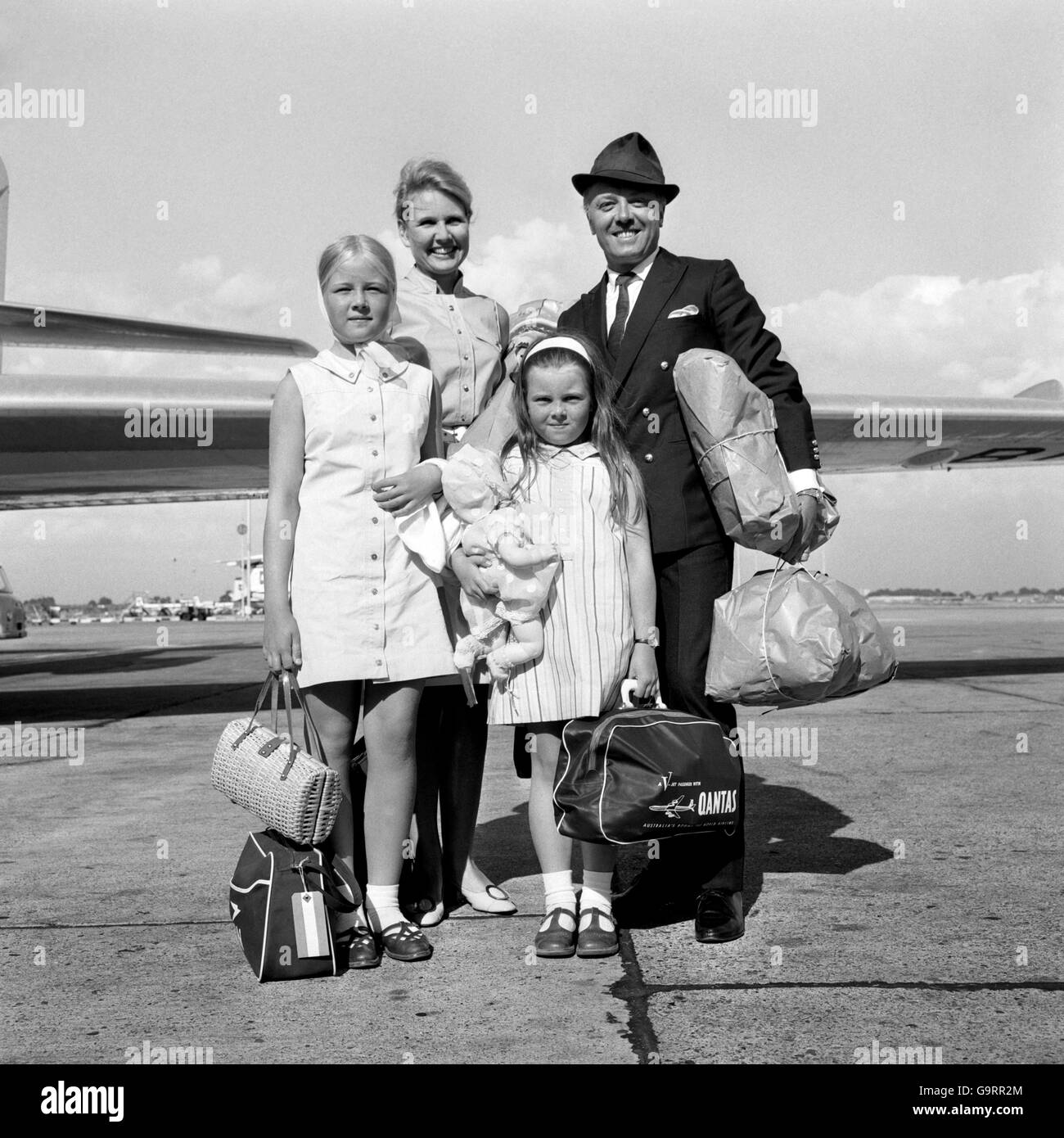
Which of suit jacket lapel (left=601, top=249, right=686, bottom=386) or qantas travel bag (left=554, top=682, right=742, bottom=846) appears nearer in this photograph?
qantas travel bag (left=554, top=682, right=742, bottom=846)

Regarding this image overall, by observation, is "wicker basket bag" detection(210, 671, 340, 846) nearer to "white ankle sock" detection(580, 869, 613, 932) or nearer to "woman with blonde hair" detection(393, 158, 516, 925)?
"woman with blonde hair" detection(393, 158, 516, 925)

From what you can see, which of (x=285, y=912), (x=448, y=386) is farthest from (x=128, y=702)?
(x=285, y=912)

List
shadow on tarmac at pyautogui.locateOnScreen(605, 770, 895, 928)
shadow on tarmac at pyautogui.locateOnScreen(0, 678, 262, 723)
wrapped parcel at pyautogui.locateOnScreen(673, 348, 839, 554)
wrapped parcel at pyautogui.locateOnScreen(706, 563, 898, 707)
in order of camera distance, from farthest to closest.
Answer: shadow on tarmac at pyautogui.locateOnScreen(0, 678, 262, 723), shadow on tarmac at pyautogui.locateOnScreen(605, 770, 895, 928), wrapped parcel at pyautogui.locateOnScreen(673, 348, 839, 554), wrapped parcel at pyautogui.locateOnScreen(706, 563, 898, 707)

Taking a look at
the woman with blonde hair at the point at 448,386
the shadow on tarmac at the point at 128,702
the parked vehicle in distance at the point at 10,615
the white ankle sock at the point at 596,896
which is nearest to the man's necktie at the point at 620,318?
the woman with blonde hair at the point at 448,386

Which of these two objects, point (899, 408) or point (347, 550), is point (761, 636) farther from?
point (899, 408)

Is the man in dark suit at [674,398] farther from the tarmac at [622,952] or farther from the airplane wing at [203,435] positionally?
the airplane wing at [203,435]

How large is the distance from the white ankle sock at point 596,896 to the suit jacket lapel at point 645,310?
1.36 meters

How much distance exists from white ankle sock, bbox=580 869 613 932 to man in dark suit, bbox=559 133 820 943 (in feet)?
0.89

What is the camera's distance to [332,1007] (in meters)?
2.43

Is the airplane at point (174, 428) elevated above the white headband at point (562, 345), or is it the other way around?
the airplane at point (174, 428)

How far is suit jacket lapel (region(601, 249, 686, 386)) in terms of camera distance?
3.09 meters

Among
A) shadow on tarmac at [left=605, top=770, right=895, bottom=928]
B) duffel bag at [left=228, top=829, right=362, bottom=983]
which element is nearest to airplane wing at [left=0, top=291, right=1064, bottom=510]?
shadow on tarmac at [left=605, top=770, right=895, bottom=928]

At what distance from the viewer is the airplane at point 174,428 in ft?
28.9

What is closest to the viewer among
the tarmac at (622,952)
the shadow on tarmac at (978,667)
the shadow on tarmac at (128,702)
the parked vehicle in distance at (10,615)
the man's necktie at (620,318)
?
the tarmac at (622,952)
